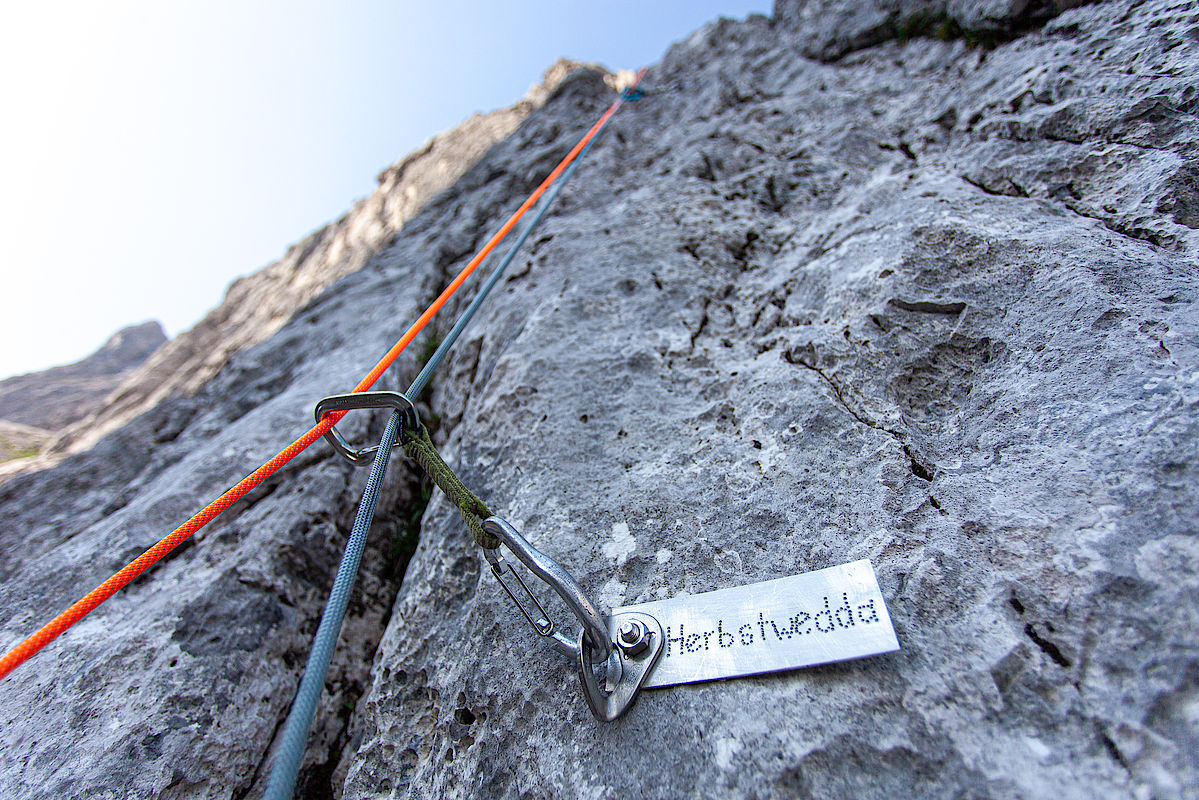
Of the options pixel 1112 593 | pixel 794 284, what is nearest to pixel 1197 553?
pixel 1112 593

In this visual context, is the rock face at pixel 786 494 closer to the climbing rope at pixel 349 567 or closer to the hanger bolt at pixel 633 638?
the hanger bolt at pixel 633 638

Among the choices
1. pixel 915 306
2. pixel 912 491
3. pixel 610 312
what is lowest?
pixel 912 491

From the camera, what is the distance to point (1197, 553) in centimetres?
107

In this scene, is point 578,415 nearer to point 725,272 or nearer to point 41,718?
point 725,272

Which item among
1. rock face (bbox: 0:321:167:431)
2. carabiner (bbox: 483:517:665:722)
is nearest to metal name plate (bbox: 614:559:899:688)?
carabiner (bbox: 483:517:665:722)

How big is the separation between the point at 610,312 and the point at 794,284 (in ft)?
2.85

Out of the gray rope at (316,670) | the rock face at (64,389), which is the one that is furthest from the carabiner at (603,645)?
the rock face at (64,389)

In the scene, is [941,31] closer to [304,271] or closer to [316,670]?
[316,670]

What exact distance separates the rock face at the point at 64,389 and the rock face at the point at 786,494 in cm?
966

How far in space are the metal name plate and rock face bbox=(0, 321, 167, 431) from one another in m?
12.6

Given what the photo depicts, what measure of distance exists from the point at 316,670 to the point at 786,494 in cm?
136

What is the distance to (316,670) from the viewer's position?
1221 mm

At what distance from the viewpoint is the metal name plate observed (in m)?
1.24

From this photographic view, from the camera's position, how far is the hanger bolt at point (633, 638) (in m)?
1.41
